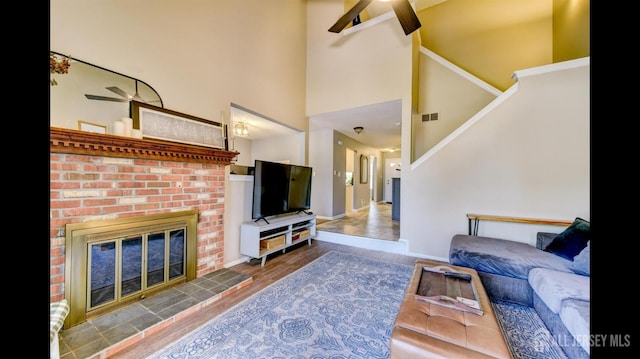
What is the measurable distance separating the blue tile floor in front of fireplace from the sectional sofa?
2.50m

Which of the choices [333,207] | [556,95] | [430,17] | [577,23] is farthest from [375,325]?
[430,17]

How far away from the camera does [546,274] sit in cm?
185

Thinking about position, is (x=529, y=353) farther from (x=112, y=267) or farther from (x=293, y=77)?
(x=293, y=77)

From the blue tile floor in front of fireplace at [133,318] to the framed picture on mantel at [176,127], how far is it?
1.51 meters

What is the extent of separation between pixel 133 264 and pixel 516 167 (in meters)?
4.37

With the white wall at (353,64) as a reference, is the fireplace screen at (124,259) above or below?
below

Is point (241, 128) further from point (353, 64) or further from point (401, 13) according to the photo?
point (401, 13)

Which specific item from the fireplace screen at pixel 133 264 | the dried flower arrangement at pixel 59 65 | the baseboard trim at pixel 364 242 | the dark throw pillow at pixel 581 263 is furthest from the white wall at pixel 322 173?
the dried flower arrangement at pixel 59 65

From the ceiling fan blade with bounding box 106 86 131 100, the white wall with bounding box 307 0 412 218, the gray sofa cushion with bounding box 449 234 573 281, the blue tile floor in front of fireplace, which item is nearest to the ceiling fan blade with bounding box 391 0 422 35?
the white wall with bounding box 307 0 412 218

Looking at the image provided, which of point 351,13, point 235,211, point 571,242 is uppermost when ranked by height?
point 351,13

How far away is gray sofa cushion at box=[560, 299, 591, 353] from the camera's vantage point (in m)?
1.28

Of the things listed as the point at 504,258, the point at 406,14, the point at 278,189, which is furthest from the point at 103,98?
the point at 504,258

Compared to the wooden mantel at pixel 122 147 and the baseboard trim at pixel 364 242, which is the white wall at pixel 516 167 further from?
the wooden mantel at pixel 122 147

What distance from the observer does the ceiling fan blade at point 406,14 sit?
2479 millimetres
